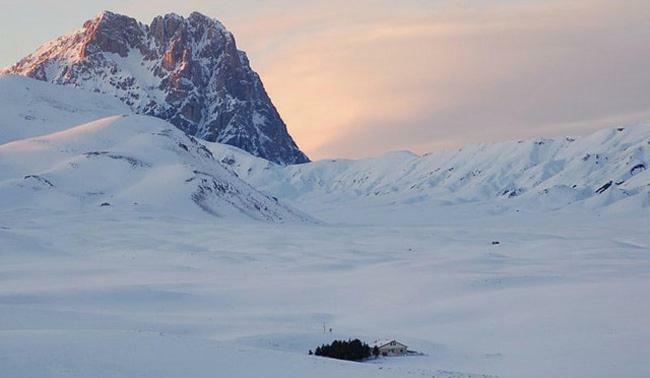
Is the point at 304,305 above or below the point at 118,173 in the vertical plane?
below

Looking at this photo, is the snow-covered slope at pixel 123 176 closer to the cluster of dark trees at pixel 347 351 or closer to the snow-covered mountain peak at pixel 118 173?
the snow-covered mountain peak at pixel 118 173

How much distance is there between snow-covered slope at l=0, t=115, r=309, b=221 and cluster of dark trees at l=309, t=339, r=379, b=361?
3996 inches

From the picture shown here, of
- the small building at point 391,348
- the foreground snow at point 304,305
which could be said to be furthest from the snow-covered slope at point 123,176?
the small building at point 391,348

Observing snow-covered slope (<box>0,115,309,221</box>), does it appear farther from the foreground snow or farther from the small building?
the small building

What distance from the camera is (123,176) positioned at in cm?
15450

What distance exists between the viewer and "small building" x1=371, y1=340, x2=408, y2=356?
38188 millimetres

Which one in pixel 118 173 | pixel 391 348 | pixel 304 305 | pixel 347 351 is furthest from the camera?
pixel 118 173

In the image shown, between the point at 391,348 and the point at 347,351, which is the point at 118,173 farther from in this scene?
the point at 347,351

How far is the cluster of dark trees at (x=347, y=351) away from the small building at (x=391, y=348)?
358 mm

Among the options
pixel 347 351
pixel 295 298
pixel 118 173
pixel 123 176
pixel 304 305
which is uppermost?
pixel 118 173

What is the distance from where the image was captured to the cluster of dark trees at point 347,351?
3694 centimetres

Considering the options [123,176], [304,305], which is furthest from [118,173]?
[304,305]

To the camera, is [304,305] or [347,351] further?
[304,305]

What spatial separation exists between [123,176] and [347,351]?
122200mm
